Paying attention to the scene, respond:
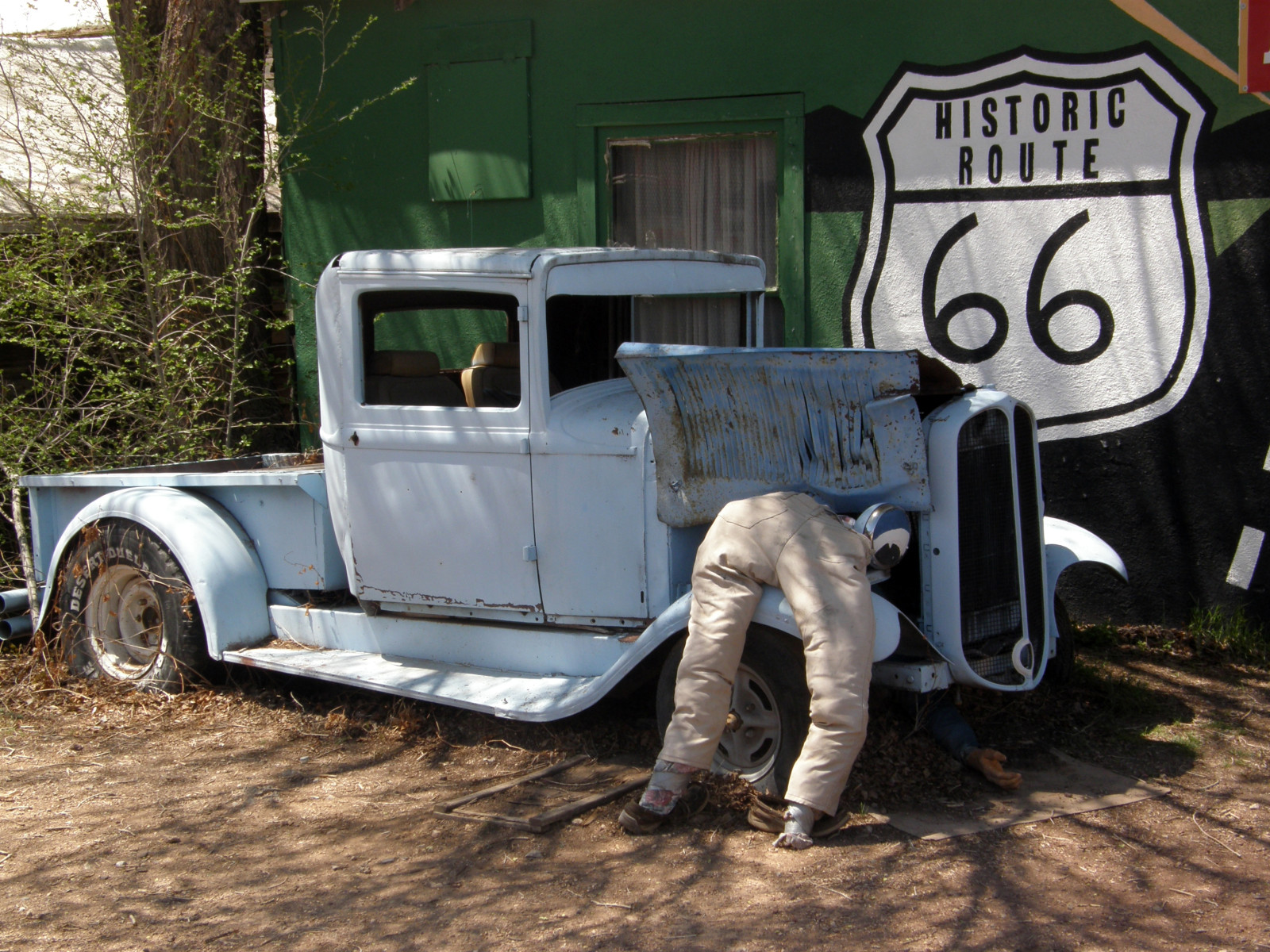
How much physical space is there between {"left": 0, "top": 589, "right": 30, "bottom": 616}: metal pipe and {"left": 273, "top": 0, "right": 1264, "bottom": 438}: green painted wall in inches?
84.5

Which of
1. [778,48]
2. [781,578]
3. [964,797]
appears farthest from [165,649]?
[778,48]

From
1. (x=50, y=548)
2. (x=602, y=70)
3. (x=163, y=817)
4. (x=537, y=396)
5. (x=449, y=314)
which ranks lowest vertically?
(x=163, y=817)

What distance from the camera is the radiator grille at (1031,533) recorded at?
4234 mm

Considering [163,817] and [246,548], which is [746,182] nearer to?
[246,548]

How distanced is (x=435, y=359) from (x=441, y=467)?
1.86 ft

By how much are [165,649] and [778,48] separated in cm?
436

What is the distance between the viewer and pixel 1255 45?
5.61 m

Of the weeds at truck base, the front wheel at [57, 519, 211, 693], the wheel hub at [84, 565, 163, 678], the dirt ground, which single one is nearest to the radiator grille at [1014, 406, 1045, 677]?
the dirt ground

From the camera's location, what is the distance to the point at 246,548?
5191 mm

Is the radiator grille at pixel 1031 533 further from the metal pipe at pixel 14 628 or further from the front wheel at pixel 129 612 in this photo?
the metal pipe at pixel 14 628

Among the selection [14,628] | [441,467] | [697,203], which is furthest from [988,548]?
[14,628]

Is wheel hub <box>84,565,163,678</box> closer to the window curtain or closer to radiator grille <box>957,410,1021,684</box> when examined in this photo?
the window curtain

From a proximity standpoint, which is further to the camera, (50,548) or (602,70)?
(602,70)

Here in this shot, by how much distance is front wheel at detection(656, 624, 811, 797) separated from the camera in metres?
3.76
